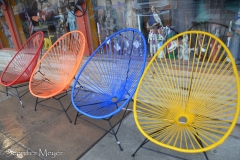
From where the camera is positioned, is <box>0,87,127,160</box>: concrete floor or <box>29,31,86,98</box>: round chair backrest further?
<box>29,31,86,98</box>: round chair backrest

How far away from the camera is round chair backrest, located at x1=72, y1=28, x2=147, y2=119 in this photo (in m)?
1.96

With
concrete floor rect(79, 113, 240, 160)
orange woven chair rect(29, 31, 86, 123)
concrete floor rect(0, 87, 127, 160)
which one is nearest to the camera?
concrete floor rect(79, 113, 240, 160)

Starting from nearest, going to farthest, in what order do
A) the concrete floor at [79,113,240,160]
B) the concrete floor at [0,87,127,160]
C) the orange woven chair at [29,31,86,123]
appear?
the concrete floor at [79,113,240,160] < the concrete floor at [0,87,127,160] < the orange woven chair at [29,31,86,123]

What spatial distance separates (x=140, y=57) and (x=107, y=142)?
0.96 m

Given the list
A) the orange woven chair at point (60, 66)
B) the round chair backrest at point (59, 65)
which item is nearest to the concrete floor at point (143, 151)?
the orange woven chair at point (60, 66)

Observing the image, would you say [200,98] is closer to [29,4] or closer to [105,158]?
[105,158]

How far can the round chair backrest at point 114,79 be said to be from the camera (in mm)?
1960

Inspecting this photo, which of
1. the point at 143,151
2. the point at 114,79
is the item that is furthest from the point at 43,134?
the point at 143,151

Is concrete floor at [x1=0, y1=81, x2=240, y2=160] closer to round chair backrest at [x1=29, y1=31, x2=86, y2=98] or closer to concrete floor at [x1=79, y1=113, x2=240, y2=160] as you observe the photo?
concrete floor at [x1=79, y1=113, x2=240, y2=160]

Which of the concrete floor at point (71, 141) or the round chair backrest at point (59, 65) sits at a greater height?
the round chair backrest at point (59, 65)

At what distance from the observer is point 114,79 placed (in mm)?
2279

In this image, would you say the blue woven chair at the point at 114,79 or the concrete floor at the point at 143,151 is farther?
the blue woven chair at the point at 114,79

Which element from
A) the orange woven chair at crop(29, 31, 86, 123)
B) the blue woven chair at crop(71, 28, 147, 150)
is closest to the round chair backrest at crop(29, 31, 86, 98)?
the orange woven chair at crop(29, 31, 86, 123)

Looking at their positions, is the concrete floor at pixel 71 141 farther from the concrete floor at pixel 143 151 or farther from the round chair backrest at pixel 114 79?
the round chair backrest at pixel 114 79
